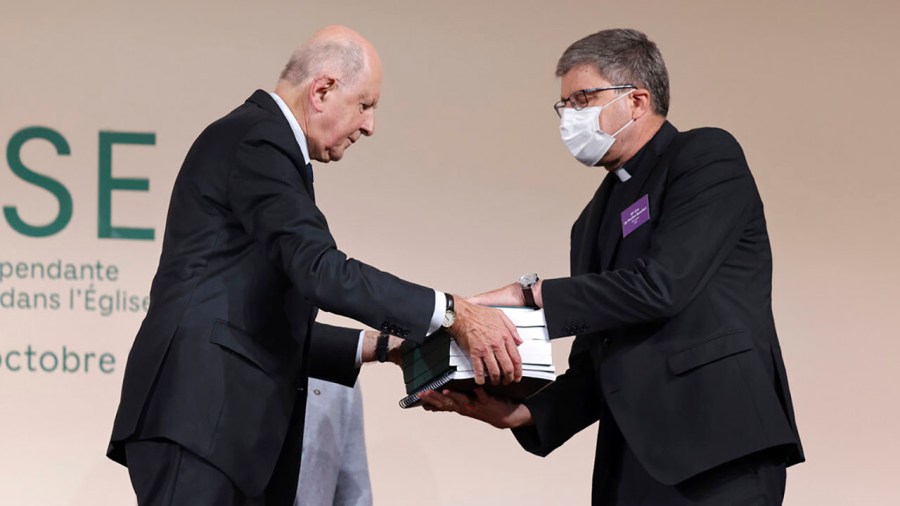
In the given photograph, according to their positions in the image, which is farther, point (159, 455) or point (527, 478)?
point (527, 478)

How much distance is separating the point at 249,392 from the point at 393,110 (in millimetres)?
2352

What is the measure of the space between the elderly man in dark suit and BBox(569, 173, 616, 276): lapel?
0.36m

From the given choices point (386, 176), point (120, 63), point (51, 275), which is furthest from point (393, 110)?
point (51, 275)

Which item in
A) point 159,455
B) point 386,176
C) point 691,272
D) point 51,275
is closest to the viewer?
point 159,455

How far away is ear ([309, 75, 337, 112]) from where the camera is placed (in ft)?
9.00

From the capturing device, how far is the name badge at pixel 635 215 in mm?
2721

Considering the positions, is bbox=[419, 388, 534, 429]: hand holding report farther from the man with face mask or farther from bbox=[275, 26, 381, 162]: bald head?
bbox=[275, 26, 381, 162]: bald head

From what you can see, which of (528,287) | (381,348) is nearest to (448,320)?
(528,287)

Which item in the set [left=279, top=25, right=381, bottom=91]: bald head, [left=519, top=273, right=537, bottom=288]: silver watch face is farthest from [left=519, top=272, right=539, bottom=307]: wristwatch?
[left=279, top=25, right=381, bottom=91]: bald head

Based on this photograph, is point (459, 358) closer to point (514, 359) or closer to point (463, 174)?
point (514, 359)

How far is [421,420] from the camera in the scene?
459 cm

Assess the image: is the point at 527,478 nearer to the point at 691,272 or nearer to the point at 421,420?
the point at 421,420

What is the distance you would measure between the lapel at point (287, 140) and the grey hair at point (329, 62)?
102 mm

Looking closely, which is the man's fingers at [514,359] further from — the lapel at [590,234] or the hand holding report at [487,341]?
the lapel at [590,234]
